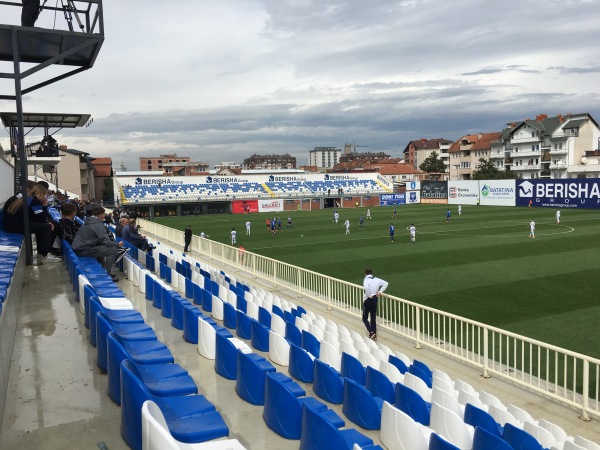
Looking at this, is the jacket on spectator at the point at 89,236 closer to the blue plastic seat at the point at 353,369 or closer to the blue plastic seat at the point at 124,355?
the blue plastic seat at the point at 124,355

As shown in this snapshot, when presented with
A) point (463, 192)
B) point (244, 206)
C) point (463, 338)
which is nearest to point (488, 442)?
point (463, 338)

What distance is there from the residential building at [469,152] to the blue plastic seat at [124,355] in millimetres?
94750

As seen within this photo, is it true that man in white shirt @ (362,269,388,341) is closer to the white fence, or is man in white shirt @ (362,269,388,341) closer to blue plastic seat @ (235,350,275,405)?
the white fence

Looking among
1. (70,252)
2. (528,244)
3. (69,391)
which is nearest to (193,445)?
(69,391)

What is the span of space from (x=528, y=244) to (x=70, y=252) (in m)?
24.5

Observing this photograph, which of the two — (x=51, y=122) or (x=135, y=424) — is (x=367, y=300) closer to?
(x=135, y=424)

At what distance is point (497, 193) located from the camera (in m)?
59.3

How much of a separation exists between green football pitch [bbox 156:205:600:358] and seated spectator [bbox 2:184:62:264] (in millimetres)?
9907

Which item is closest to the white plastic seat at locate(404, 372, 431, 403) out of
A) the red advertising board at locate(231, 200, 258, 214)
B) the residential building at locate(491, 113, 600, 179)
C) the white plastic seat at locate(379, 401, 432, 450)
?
the white plastic seat at locate(379, 401, 432, 450)

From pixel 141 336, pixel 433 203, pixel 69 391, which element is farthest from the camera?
pixel 433 203

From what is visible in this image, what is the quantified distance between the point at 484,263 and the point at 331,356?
16.5m

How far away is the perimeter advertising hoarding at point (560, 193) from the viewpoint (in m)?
49.8

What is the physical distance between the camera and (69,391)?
12.7 ft

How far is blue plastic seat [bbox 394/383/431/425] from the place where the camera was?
16.0 feet
